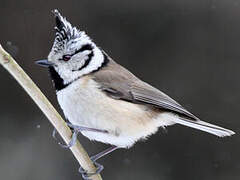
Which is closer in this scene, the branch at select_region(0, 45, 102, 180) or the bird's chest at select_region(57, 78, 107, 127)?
the branch at select_region(0, 45, 102, 180)

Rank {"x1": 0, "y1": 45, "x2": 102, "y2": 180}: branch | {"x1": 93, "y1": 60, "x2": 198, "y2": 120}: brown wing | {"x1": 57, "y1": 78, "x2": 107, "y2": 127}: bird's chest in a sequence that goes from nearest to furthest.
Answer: {"x1": 0, "y1": 45, "x2": 102, "y2": 180}: branch
{"x1": 57, "y1": 78, "x2": 107, "y2": 127}: bird's chest
{"x1": 93, "y1": 60, "x2": 198, "y2": 120}: brown wing

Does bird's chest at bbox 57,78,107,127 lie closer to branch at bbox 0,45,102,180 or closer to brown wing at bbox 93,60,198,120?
brown wing at bbox 93,60,198,120

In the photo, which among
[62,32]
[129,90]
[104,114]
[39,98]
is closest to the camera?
[39,98]

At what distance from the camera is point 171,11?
17.3 ft

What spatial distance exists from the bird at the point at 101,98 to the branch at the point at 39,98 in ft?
1.08

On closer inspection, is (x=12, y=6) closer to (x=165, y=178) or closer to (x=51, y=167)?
(x=51, y=167)

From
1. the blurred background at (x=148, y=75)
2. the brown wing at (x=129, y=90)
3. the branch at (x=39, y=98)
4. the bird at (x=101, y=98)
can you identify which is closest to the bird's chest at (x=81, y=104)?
the bird at (x=101, y=98)

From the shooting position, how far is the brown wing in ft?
9.54

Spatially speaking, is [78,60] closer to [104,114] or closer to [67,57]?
[67,57]

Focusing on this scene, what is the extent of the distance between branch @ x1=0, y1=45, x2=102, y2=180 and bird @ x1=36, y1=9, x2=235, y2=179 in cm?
33

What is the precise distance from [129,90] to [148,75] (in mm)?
2016

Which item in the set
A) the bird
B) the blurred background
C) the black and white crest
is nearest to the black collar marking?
the bird

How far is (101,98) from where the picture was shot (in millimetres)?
2844

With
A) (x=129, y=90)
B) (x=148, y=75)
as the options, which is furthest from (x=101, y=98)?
(x=148, y=75)
